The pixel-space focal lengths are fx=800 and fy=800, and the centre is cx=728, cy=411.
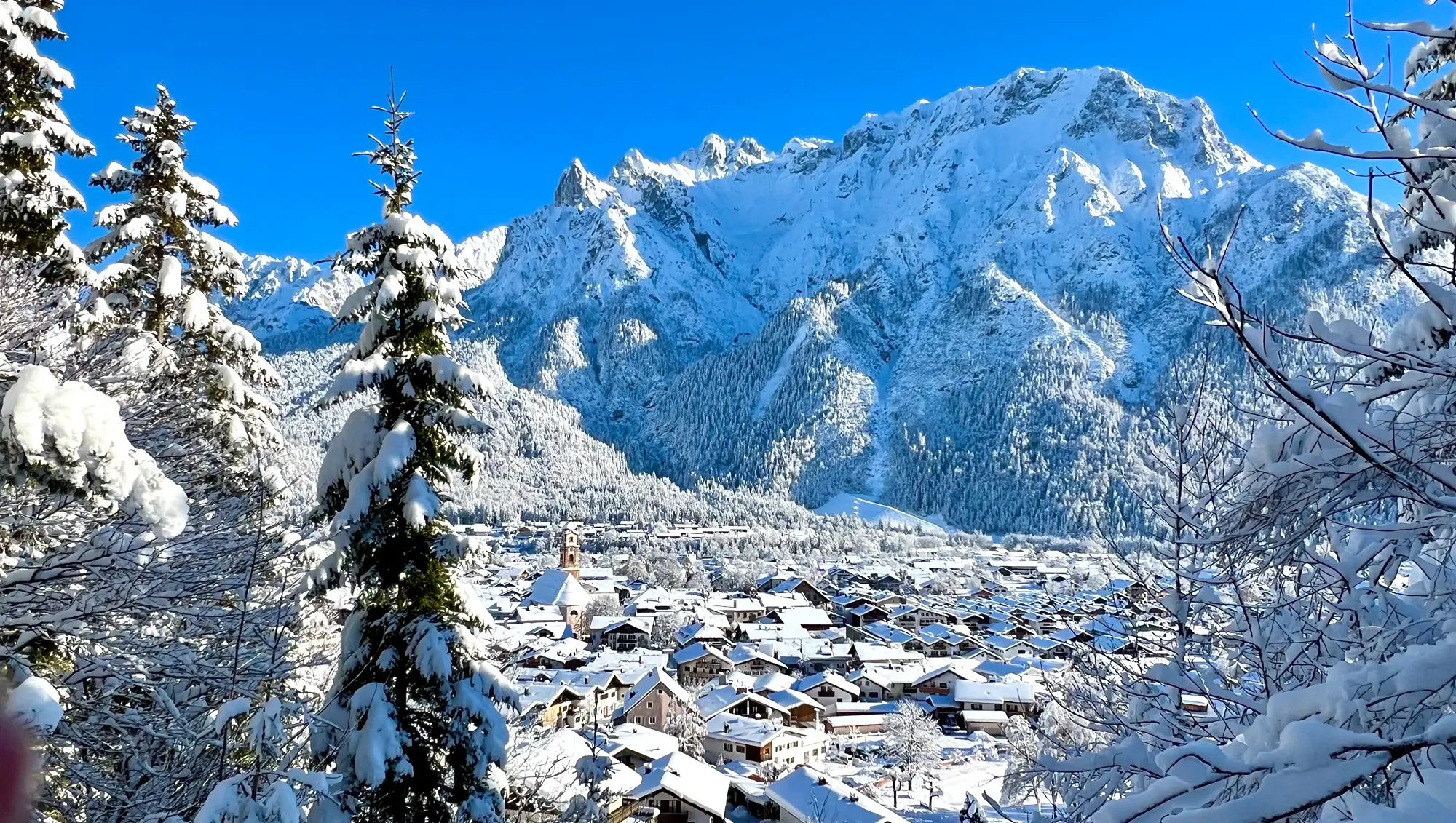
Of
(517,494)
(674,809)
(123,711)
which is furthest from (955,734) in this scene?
(517,494)

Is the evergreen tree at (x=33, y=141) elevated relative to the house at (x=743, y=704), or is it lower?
elevated

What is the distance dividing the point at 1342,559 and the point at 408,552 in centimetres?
694

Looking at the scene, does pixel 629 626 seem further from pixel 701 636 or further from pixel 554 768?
pixel 554 768

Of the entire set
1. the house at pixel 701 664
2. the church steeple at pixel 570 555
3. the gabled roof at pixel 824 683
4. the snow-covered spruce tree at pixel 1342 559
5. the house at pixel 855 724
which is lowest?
the house at pixel 855 724

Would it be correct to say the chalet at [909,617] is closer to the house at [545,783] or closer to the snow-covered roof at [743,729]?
the snow-covered roof at [743,729]

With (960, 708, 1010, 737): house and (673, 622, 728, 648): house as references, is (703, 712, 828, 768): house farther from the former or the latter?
(673, 622, 728, 648): house

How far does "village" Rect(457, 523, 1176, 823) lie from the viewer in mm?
12359

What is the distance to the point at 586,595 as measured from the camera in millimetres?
72062

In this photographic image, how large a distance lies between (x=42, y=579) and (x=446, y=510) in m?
3.01

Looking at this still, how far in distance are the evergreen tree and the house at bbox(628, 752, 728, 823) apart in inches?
796

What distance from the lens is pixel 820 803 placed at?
80.7 feet

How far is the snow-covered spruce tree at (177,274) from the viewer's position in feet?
34.2

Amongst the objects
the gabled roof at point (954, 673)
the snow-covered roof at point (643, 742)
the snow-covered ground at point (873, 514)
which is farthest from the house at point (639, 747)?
the snow-covered ground at point (873, 514)

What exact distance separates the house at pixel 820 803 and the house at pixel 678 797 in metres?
2.05
